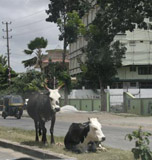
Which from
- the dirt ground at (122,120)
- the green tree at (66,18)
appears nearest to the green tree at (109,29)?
the green tree at (66,18)

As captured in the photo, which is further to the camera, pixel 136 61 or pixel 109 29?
pixel 136 61

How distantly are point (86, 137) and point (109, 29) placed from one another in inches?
775

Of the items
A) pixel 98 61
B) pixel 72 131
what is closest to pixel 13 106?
pixel 98 61

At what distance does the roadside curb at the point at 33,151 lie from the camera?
872 cm

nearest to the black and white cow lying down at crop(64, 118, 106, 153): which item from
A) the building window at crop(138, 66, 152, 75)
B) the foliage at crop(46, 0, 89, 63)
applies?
the foliage at crop(46, 0, 89, 63)

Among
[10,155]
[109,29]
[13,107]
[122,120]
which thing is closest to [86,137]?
[10,155]

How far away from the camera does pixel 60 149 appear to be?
963 centimetres

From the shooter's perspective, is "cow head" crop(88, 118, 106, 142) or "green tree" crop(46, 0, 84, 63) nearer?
"cow head" crop(88, 118, 106, 142)

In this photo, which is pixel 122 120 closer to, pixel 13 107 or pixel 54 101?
pixel 13 107

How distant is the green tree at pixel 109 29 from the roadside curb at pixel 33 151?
1473 centimetres

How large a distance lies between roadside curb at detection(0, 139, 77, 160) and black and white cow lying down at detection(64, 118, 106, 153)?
2.17 ft

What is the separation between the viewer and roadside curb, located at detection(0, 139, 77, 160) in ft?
28.6

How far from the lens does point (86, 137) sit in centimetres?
918

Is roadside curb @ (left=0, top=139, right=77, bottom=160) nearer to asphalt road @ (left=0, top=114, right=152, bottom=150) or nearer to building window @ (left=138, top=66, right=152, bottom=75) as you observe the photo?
asphalt road @ (left=0, top=114, right=152, bottom=150)
